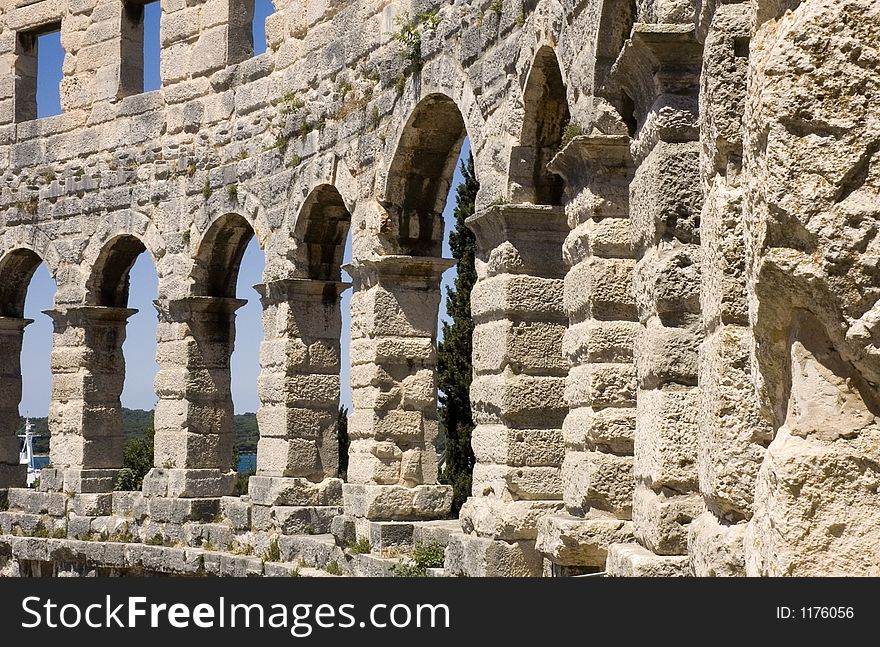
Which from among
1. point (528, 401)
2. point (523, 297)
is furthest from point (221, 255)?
point (528, 401)

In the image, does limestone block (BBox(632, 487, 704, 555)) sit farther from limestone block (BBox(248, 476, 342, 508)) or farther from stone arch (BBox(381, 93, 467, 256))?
limestone block (BBox(248, 476, 342, 508))

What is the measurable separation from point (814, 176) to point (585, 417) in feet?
15.1

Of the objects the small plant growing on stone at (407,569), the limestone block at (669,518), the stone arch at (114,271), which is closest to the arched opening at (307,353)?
the small plant growing on stone at (407,569)

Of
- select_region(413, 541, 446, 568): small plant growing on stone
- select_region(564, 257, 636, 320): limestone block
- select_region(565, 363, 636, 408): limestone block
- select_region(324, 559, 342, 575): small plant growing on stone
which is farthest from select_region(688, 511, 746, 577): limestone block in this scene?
select_region(324, 559, 342, 575): small plant growing on stone

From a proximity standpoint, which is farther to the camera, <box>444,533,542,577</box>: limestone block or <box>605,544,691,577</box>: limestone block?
<box>444,533,542,577</box>: limestone block

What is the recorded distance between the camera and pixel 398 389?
11742mm

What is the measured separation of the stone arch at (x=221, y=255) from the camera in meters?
14.6

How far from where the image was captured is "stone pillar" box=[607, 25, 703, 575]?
5.52m

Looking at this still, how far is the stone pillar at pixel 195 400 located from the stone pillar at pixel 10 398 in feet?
9.60

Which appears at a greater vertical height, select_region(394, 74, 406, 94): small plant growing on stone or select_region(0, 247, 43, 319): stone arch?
select_region(394, 74, 406, 94): small plant growing on stone

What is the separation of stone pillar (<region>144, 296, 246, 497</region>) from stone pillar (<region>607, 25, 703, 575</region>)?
9186 mm

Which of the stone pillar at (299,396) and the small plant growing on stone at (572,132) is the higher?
the small plant growing on stone at (572,132)

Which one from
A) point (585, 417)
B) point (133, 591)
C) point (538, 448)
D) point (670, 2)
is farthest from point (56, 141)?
point (133, 591)

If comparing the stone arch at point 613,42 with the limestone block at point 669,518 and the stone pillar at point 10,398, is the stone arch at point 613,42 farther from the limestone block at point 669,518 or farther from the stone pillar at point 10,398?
the stone pillar at point 10,398
